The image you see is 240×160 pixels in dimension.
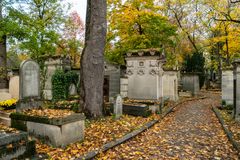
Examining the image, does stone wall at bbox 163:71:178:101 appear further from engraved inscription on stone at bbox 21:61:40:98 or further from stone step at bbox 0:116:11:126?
stone step at bbox 0:116:11:126

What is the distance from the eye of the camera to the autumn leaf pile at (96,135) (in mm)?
4520

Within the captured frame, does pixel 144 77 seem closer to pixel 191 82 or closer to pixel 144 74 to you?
pixel 144 74

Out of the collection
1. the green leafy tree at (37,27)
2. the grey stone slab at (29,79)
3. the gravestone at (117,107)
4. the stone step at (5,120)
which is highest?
the green leafy tree at (37,27)

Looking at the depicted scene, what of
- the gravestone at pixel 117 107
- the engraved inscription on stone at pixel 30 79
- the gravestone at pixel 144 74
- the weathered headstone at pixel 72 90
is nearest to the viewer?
the engraved inscription on stone at pixel 30 79

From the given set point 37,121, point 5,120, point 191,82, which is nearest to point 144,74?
point 5,120

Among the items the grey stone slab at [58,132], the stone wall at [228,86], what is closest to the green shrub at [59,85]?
the grey stone slab at [58,132]

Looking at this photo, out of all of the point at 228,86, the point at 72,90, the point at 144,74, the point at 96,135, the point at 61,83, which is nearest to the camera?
the point at 96,135

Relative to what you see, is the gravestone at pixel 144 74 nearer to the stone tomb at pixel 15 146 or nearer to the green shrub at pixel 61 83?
the green shrub at pixel 61 83

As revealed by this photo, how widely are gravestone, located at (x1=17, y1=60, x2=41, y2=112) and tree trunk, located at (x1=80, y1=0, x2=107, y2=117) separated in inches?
68.4

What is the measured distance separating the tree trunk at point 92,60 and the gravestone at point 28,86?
1.74 meters

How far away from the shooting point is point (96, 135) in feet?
19.3

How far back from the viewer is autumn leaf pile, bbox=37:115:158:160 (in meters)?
4.52

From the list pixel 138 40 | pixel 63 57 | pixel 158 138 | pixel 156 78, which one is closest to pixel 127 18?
pixel 138 40

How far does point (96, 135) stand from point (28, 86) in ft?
7.94
